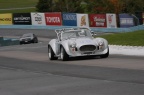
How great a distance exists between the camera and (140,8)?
2530 inches

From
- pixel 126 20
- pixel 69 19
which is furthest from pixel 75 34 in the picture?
pixel 69 19

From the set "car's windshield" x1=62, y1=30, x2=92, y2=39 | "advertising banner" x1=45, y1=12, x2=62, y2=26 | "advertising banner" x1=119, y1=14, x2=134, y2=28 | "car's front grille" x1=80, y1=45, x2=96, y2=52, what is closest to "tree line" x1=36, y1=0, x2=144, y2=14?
"advertising banner" x1=119, y1=14, x2=134, y2=28

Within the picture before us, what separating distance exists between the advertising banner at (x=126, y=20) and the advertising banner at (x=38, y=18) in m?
16.2

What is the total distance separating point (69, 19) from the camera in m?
61.7

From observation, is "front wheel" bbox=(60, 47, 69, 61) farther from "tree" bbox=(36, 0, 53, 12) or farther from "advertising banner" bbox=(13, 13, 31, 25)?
"tree" bbox=(36, 0, 53, 12)

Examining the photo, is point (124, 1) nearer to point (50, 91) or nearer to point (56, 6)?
point (56, 6)

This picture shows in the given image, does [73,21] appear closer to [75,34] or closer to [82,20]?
[82,20]

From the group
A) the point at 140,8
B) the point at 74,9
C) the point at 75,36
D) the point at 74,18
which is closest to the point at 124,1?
the point at 140,8

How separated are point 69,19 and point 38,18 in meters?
7.56

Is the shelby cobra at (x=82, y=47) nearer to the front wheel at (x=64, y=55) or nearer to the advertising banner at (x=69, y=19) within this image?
the front wheel at (x=64, y=55)

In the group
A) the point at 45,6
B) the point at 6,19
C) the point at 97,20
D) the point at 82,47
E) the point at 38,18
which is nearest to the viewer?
the point at 82,47

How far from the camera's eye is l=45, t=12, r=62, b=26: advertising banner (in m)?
63.6

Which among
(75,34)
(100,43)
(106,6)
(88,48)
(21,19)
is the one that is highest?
(106,6)

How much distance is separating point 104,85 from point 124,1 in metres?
56.8
